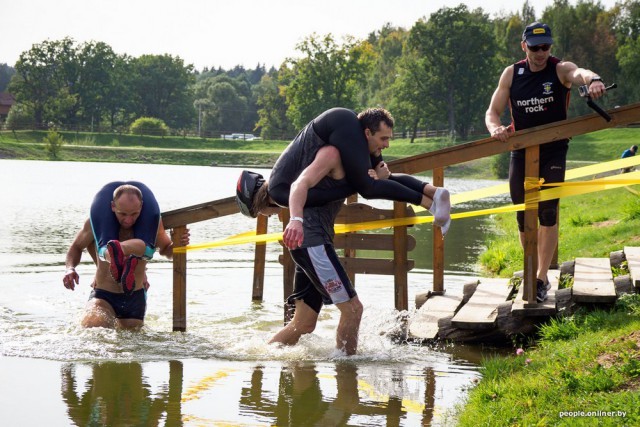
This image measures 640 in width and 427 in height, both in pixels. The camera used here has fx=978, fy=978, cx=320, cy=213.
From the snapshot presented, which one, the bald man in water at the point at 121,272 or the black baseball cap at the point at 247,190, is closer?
the black baseball cap at the point at 247,190

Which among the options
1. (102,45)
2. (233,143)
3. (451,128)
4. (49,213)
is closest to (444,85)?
(451,128)

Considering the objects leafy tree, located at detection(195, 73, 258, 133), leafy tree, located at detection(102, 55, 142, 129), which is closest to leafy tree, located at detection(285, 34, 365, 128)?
leafy tree, located at detection(102, 55, 142, 129)

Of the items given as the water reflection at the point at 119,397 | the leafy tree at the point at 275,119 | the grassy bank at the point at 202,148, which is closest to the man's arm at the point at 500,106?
the water reflection at the point at 119,397

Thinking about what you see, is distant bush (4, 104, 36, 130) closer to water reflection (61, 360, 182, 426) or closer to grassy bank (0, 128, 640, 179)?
grassy bank (0, 128, 640, 179)

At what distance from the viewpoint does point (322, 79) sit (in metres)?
101

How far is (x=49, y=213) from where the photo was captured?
2372cm

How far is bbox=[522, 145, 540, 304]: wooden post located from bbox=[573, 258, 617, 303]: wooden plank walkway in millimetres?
357

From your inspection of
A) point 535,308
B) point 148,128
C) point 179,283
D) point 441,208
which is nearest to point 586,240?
point 535,308

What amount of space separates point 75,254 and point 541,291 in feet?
12.8

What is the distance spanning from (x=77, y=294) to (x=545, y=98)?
5958 millimetres

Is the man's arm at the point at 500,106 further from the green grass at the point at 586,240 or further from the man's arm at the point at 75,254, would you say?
the man's arm at the point at 75,254

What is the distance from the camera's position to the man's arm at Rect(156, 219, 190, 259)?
8469 mm

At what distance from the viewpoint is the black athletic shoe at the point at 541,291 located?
778 cm

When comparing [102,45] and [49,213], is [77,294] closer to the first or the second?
[49,213]
